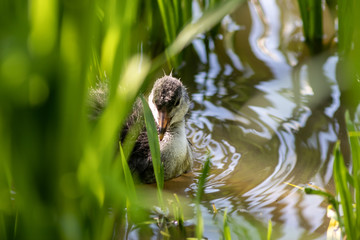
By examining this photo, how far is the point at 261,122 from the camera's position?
354cm

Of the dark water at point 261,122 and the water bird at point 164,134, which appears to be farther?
the water bird at point 164,134

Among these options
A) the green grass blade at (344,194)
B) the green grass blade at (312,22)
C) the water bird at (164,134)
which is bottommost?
the green grass blade at (344,194)

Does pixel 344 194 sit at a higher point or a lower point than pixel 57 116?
lower

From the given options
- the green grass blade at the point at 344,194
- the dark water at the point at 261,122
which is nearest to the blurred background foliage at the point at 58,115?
the green grass blade at the point at 344,194

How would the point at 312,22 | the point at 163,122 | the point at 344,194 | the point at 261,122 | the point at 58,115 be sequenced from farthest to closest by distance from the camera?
the point at 312,22 < the point at 261,122 < the point at 163,122 < the point at 344,194 < the point at 58,115

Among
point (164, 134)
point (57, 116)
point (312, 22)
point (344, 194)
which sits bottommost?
point (344, 194)

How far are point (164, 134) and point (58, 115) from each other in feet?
6.40

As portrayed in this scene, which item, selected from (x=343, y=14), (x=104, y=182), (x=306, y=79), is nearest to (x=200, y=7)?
(x=306, y=79)

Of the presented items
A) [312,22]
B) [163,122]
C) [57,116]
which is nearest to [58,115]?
[57,116]

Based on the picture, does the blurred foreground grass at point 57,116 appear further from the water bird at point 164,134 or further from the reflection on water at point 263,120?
the water bird at point 164,134

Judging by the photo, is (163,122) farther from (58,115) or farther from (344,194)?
(58,115)

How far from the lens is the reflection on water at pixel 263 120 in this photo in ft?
8.92

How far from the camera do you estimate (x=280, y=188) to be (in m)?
2.88

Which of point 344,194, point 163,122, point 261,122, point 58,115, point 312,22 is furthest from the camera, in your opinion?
point 312,22
